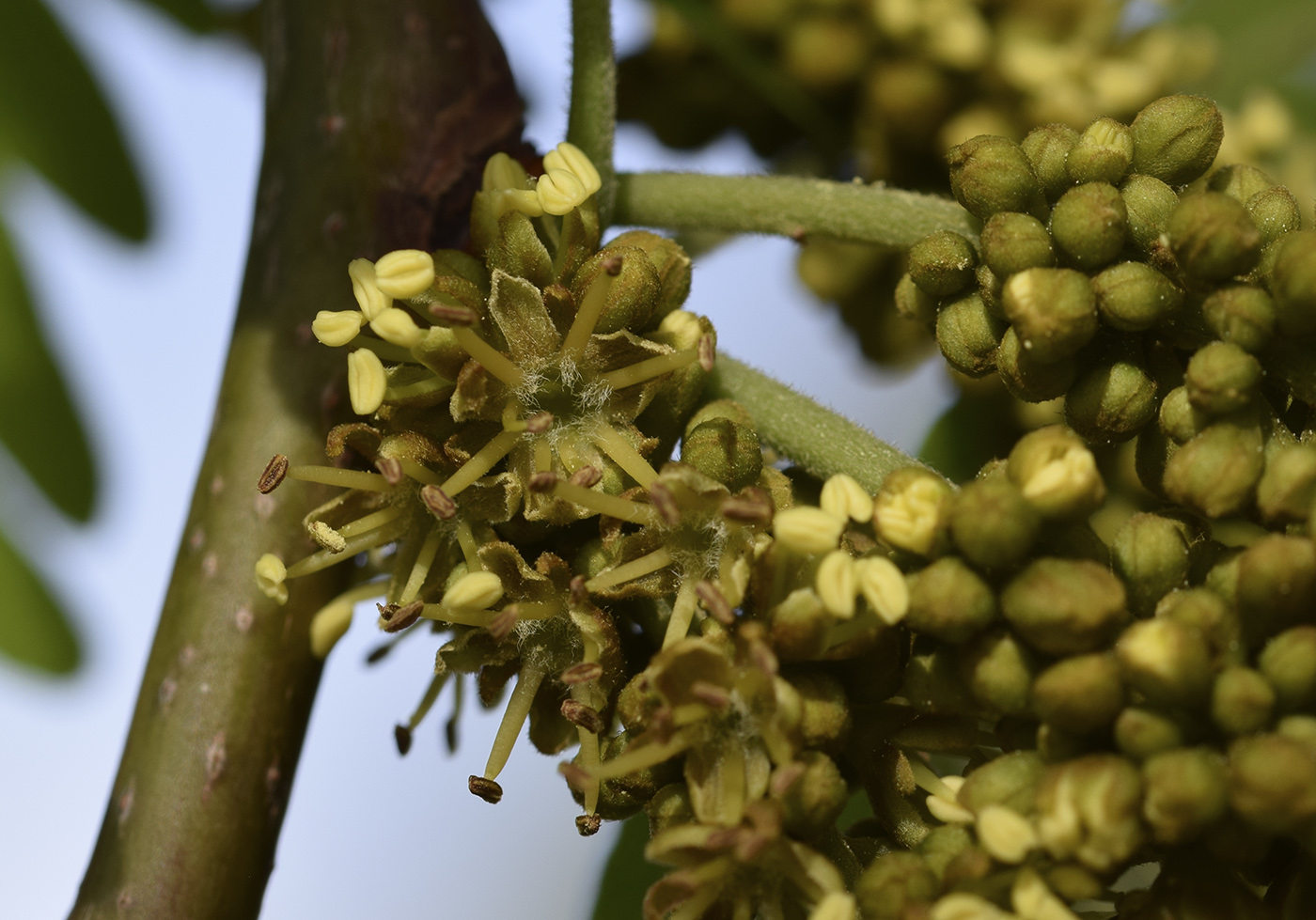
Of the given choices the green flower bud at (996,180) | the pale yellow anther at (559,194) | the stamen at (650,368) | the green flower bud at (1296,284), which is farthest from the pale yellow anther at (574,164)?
the green flower bud at (1296,284)

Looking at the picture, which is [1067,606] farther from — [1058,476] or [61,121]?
[61,121]

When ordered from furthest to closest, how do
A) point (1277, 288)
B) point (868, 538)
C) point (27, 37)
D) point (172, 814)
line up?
point (27, 37), point (172, 814), point (868, 538), point (1277, 288)

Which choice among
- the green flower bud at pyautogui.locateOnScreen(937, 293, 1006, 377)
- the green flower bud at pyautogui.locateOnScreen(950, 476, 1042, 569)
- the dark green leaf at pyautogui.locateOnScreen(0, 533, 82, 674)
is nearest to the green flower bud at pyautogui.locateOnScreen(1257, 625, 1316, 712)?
the green flower bud at pyautogui.locateOnScreen(950, 476, 1042, 569)

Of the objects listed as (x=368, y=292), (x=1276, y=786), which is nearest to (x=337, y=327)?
(x=368, y=292)

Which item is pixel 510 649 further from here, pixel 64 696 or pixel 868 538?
pixel 64 696

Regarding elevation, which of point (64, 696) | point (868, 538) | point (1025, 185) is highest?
point (1025, 185)

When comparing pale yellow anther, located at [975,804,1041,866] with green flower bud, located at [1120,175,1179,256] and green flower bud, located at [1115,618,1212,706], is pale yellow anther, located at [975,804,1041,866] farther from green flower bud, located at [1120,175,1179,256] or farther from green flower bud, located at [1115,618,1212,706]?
green flower bud, located at [1120,175,1179,256]

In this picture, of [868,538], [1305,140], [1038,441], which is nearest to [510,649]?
[868,538]

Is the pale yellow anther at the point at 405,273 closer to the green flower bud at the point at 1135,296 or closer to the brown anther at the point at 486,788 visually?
the brown anther at the point at 486,788
